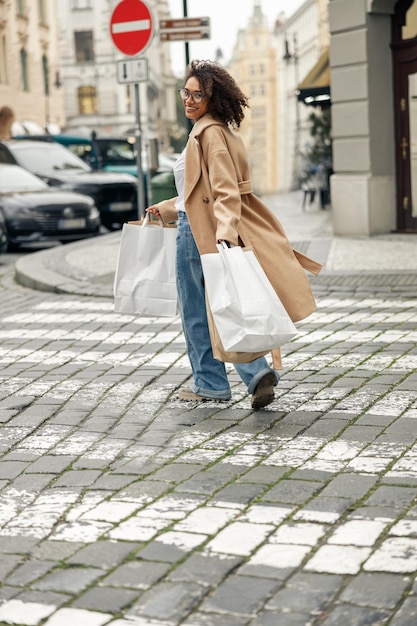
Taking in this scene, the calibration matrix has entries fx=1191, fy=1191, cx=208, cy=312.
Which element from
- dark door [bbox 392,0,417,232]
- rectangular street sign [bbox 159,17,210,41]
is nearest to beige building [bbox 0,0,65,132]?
dark door [bbox 392,0,417,232]

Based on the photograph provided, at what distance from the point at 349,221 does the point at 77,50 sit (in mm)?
65746

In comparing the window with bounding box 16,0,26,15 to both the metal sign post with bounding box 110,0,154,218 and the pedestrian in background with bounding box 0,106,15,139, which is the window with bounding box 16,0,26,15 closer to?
the pedestrian in background with bounding box 0,106,15,139

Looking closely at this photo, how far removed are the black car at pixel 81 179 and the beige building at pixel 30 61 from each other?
30956mm

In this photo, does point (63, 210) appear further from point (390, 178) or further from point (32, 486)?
point (32, 486)

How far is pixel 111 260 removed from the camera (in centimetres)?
1397

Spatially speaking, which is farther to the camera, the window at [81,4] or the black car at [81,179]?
the window at [81,4]

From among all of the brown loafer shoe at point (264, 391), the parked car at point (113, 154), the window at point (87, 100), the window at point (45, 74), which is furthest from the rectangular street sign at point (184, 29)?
the window at point (87, 100)

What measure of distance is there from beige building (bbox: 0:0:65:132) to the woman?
47285mm

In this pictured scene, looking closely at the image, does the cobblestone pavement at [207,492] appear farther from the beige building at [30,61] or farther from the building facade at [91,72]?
the building facade at [91,72]

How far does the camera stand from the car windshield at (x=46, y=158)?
2144cm

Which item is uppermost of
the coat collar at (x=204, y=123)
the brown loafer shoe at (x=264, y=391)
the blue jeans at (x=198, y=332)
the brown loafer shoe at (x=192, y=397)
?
the coat collar at (x=204, y=123)

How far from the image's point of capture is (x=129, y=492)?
4668 millimetres

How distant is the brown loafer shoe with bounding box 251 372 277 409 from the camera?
237 inches

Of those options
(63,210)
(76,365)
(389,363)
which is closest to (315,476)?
(389,363)
